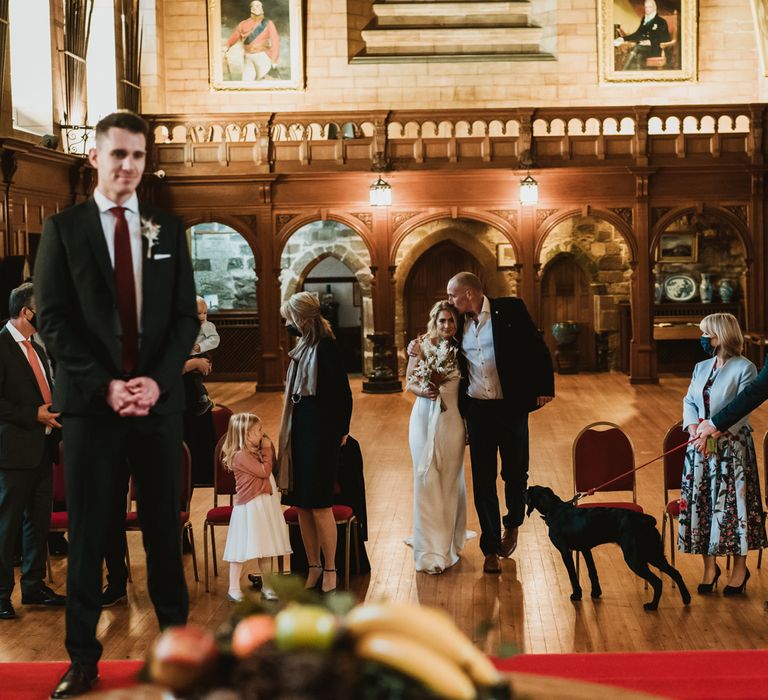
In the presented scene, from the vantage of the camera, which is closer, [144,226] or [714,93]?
[144,226]

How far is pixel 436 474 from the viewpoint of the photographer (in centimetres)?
587

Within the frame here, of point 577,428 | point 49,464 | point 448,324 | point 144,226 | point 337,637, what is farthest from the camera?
A: point 577,428

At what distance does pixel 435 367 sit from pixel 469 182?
1091 cm

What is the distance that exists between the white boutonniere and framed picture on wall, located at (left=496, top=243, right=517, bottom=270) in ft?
50.6

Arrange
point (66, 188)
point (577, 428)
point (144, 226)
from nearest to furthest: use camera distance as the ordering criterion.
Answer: point (144, 226)
point (577, 428)
point (66, 188)

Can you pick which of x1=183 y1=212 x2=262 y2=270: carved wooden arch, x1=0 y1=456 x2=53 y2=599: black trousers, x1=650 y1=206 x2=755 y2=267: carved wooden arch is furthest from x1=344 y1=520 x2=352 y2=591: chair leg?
x1=650 y1=206 x2=755 y2=267: carved wooden arch

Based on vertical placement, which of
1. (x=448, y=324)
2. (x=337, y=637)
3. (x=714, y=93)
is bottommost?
(x=337, y=637)

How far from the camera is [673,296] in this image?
18188 mm

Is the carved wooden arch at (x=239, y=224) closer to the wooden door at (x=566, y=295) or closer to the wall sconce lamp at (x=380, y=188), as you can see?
the wall sconce lamp at (x=380, y=188)

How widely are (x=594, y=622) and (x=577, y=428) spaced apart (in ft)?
22.4

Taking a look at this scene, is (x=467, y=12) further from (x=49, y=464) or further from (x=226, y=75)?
(x=49, y=464)

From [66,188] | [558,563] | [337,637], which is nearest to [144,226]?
[337,637]

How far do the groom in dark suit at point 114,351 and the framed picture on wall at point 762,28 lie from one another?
548 inches

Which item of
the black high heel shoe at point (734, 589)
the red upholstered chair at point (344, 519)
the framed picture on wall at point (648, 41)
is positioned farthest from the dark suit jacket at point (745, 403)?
the framed picture on wall at point (648, 41)
